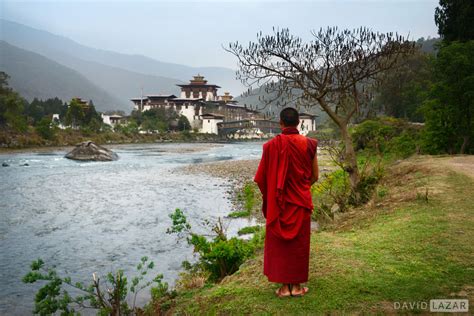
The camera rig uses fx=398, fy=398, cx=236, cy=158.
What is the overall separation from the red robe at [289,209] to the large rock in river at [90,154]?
30.9 metres

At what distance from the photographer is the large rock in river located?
32719mm

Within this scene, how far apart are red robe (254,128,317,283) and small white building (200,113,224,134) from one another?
72.7 m

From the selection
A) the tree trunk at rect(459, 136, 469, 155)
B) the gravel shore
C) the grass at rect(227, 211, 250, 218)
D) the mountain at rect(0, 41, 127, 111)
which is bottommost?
the grass at rect(227, 211, 250, 218)

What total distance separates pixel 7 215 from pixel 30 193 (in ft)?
14.5

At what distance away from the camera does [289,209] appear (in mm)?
3869

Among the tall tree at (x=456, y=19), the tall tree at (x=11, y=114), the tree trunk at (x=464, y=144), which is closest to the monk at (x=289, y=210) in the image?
the tree trunk at (x=464, y=144)

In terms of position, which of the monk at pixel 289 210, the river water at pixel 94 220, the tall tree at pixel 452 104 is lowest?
the river water at pixel 94 220

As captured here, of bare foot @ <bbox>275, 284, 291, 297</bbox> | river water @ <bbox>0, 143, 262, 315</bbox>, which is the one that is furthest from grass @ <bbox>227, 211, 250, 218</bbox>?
bare foot @ <bbox>275, 284, 291, 297</bbox>

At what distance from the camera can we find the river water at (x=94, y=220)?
7.77 metres

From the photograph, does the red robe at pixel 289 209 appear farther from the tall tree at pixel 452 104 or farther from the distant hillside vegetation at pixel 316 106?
the tall tree at pixel 452 104

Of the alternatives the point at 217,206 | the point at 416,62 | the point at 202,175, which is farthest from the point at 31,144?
the point at 416,62

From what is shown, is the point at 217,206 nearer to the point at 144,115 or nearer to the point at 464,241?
the point at 464,241

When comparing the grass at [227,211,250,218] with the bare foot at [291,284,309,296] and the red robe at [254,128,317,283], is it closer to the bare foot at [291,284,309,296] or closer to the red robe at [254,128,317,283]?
the bare foot at [291,284,309,296]

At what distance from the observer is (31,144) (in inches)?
1697
